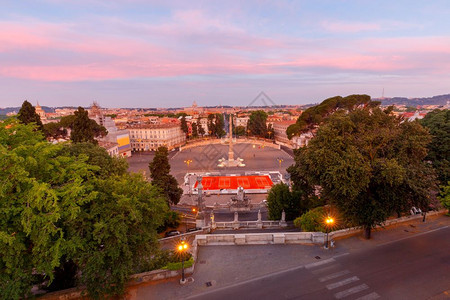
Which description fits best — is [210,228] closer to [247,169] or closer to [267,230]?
[267,230]

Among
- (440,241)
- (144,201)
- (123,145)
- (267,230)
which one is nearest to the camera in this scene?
(144,201)

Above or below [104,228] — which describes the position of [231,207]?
below

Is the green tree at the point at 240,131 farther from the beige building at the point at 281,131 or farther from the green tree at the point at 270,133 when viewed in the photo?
the beige building at the point at 281,131

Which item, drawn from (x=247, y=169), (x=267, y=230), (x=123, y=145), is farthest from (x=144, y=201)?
Result: (x=123, y=145)

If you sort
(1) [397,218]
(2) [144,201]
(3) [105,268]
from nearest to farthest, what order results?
(3) [105,268] → (2) [144,201] → (1) [397,218]

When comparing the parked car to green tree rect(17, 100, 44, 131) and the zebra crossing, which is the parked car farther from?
green tree rect(17, 100, 44, 131)

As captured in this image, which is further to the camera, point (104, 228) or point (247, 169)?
point (247, 169)

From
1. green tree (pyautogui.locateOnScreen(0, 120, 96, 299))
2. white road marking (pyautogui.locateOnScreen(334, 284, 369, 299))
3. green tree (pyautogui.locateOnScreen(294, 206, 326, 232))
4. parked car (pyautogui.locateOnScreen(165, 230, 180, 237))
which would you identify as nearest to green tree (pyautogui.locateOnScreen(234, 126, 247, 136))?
parked car (pyautogui.locateOnScreen(165, 230, 180, 237))

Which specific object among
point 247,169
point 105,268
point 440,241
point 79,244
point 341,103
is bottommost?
point 247,169
